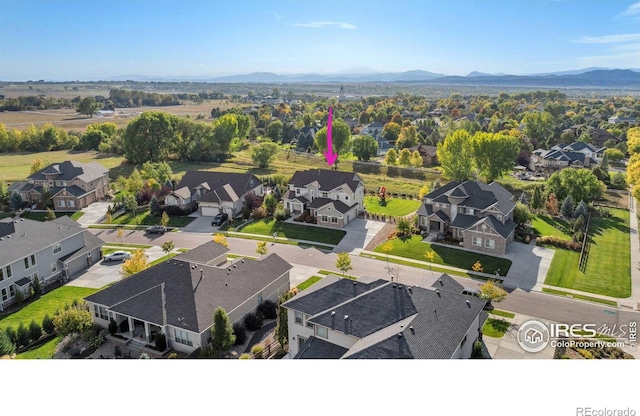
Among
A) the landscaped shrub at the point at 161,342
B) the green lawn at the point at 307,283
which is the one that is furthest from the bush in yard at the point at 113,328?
the green lawn at the point at 307,283

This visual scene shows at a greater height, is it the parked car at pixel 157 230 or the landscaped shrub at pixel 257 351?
the landscaped shrub at pixel 257 351

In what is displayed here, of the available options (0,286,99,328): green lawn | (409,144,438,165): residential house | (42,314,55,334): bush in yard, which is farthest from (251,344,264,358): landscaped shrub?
(409,144,438,165): residential house

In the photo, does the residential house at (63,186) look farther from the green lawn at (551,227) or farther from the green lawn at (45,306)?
the green lawn at (551,227)

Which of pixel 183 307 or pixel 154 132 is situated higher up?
pixel 154 132

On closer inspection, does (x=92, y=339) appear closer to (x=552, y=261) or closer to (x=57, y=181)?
(x=552, y=261)
